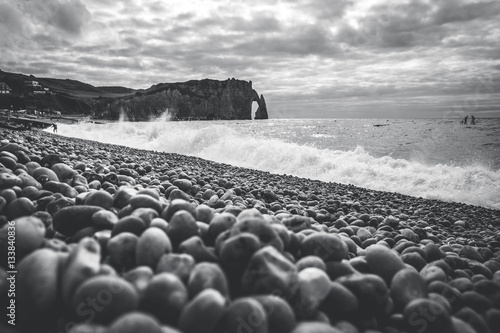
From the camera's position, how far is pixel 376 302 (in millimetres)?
1670

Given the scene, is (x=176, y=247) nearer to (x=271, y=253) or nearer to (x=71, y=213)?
(x=271, y=253)

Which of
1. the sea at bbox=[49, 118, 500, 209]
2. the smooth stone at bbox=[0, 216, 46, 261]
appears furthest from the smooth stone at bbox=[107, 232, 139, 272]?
the sea at bbox=[49, 118, 500, 209]

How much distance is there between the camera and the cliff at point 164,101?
98875 mm

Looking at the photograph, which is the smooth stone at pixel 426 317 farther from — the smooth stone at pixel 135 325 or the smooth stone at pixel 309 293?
the smooth stone at pixel 135 325

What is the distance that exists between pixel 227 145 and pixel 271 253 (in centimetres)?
1645

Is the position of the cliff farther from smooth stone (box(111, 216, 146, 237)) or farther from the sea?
smooth stone (box(111, 216, 146, 237))

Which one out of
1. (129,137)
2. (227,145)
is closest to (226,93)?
(129,137)

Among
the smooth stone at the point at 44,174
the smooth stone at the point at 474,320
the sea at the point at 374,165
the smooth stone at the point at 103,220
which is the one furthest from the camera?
the sea at the point at 374,165

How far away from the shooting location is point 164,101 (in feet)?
350

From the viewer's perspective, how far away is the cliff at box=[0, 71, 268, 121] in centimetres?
9888

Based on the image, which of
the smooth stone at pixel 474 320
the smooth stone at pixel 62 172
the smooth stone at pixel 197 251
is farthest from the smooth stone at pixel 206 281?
the smooth stone at pixel 62 172

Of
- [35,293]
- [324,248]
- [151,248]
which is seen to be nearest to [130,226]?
[151,248]

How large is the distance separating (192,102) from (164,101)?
34.8 ft

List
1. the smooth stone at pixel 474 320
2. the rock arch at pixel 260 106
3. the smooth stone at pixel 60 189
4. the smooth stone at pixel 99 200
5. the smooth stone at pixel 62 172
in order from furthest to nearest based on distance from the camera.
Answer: the rock arch at pixel 260 106
the smooth stone at pixel 62 172
the smooth stone at pixel 60 189
the smooth stone at pixel 99 200
the smooth stone at pixel 474 320
